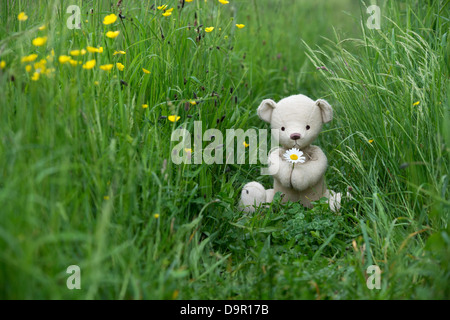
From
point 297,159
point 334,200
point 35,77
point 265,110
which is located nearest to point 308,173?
point 297,159

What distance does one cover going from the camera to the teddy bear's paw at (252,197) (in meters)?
Result: 3.11

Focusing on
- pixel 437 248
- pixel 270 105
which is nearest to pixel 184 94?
pixel 270 105

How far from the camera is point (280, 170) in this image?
3.09m

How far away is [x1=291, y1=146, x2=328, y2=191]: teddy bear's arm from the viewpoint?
3059mm

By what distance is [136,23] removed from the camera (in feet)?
10.9

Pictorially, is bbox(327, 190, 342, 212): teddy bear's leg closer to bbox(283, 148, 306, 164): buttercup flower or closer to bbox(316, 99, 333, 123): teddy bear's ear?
bbox(283, 148, 306, 164): buttercup flower

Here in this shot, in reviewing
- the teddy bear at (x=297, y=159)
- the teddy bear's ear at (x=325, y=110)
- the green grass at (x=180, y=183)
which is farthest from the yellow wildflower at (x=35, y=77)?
the teddy bear's ear at (x=325, y=110)

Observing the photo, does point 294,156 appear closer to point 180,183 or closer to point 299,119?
point 299,119

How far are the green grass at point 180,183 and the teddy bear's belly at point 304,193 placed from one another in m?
0.14

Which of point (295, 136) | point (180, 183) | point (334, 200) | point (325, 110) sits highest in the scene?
point (325, 110)

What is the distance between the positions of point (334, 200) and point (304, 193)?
190 millimetres

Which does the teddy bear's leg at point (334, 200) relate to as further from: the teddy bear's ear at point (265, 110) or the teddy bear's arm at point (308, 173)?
the teddy bear's ear at point (265, 110)
